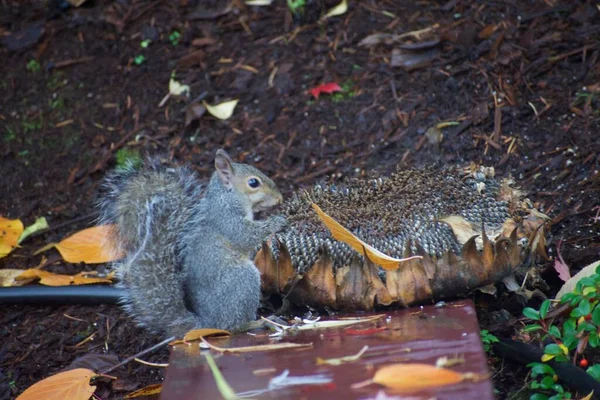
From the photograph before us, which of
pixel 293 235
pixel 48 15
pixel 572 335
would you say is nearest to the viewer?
pixel 572 335

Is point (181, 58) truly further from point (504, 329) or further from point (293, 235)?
point (504, 329)

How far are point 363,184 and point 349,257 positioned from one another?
300mm

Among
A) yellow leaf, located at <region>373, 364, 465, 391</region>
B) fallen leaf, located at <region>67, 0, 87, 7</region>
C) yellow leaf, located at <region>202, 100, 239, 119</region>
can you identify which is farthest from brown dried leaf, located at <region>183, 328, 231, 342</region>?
fallen leaf, located at <region>67, 0, 87, 7</region>

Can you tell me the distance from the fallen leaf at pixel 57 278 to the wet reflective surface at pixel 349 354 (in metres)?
1.14

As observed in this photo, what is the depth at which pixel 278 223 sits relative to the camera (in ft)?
8.38

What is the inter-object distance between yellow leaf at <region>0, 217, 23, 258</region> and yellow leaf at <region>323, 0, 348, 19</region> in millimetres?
1795

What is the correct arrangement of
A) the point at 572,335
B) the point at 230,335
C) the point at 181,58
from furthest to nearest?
the point at 181,58 < the point at 230,335 < the point at 572,335

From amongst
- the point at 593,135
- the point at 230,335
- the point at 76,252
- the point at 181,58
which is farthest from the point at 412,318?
the point at 181,58

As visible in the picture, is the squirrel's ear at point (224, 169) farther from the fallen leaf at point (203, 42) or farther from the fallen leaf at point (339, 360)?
the fallen leaf at point (203, 42)

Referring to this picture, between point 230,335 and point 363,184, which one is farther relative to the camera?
point 363,184

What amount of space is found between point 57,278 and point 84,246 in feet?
0.65

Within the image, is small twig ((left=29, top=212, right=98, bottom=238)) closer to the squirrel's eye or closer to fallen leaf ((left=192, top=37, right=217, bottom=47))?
the squirrel's eye

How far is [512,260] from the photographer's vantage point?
86.4 inches

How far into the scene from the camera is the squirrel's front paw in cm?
249
